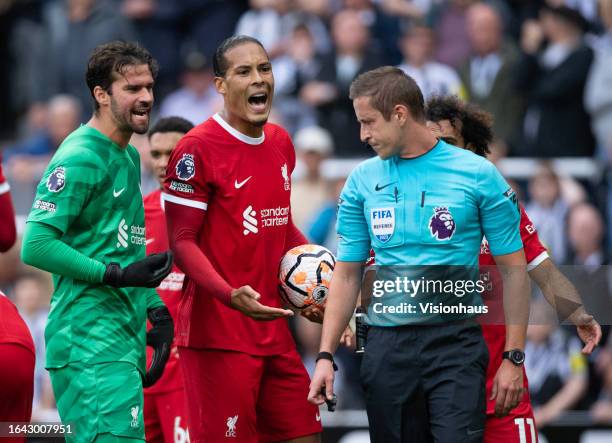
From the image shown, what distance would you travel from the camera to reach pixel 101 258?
6633mm

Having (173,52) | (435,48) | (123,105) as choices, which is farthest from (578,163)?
(123,105)

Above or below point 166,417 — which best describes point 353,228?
above

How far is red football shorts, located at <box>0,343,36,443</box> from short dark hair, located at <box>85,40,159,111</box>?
1.41 meters

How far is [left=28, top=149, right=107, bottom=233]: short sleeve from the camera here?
650 centimetres

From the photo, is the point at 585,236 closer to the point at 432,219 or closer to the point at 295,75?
the point at 295,75

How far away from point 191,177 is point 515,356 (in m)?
2.07

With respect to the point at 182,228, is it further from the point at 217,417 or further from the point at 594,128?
the point at 594,128

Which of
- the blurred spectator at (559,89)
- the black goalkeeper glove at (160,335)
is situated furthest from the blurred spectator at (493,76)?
the black goalkeeper glove at (160,335)

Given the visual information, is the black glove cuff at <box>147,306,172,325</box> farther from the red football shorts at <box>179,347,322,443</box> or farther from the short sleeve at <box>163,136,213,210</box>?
the short sleeve at <box>163,136,213,210</box>

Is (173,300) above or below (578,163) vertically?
below

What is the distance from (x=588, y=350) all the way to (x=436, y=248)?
1.19m

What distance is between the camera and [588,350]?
682cm

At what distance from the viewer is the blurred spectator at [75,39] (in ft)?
47.1

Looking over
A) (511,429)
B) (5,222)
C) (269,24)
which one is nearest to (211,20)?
(269,24)
